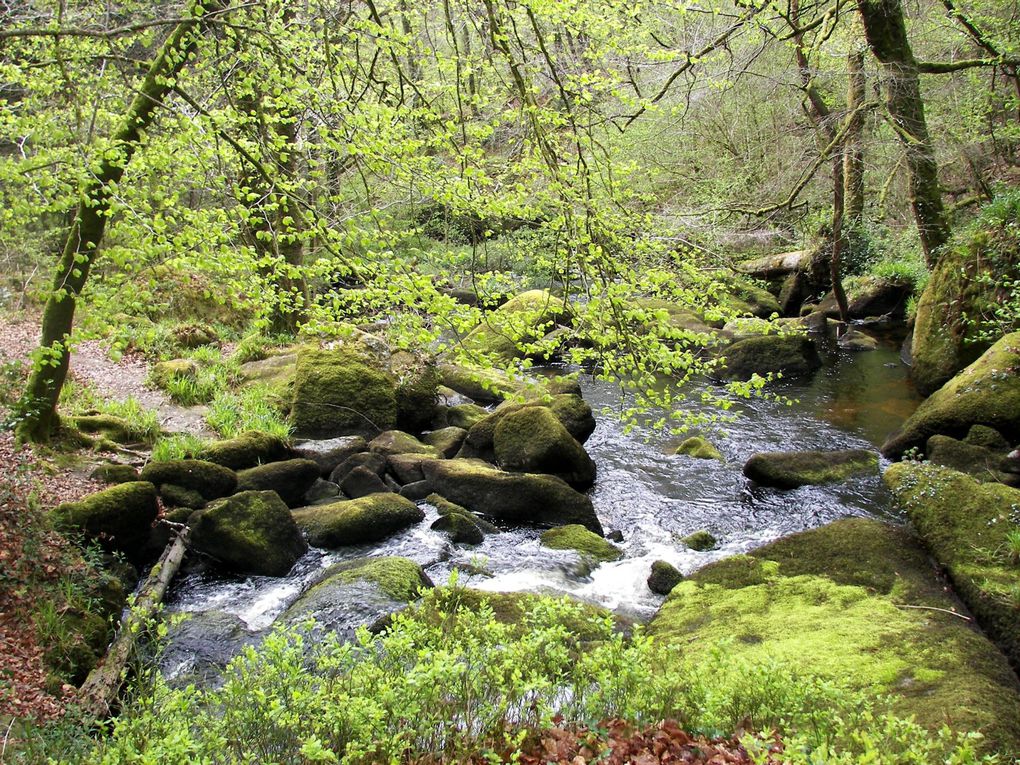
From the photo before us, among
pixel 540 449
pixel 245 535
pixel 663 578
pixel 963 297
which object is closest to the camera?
pixel 663 578

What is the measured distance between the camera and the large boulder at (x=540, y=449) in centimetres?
932

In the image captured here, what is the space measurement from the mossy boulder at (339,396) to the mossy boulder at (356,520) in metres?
2.62

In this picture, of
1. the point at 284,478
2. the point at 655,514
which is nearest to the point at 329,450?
the point at 284,478

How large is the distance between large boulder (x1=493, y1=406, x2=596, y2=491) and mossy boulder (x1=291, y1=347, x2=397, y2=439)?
222 cm

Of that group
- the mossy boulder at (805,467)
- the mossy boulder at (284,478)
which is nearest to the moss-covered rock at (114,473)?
the mossy boulder at (284,478)

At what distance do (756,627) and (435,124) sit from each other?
14.6 feet

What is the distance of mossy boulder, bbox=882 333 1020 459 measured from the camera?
28.2 ft

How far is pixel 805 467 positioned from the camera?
900 centimetres

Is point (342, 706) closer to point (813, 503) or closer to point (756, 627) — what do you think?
point (756, 627)

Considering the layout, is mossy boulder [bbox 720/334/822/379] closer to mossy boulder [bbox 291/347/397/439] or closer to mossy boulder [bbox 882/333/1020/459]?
mossy boulder [bbox 882/333/1020/459]

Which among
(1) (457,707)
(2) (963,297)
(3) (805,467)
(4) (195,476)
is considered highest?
(2) (963,297)

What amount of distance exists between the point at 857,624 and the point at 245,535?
221 inches

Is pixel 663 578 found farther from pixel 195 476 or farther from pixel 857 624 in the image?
pixel 195 476

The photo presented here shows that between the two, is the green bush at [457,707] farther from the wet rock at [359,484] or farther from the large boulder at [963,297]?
the large boulder at [963,297]
